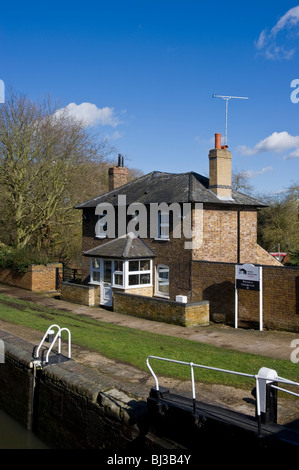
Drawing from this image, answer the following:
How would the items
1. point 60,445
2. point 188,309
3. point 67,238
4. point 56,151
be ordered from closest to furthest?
1. point 60,445
2. point 188,309
3. point 56,151
4. point 67,238

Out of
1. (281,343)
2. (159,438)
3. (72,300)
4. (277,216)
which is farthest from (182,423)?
(277,216)

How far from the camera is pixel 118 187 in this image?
28.2 m

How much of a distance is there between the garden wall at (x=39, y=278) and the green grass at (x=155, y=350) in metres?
9.27

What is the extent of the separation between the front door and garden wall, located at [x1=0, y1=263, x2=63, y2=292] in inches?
269

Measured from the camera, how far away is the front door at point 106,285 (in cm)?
2227

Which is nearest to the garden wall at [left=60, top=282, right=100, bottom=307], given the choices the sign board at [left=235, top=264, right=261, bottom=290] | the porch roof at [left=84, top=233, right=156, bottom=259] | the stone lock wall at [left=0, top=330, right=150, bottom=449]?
the porch roof at [left=84, top=233, right=156, bottom=259]

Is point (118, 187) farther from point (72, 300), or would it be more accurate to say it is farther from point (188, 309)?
point (188, 309)

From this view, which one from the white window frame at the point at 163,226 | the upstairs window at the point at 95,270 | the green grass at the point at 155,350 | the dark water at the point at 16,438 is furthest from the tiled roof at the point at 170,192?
the dark water at the point at 16,438

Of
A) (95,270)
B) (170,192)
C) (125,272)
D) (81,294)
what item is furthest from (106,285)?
(170,192)

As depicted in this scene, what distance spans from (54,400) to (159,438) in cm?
337

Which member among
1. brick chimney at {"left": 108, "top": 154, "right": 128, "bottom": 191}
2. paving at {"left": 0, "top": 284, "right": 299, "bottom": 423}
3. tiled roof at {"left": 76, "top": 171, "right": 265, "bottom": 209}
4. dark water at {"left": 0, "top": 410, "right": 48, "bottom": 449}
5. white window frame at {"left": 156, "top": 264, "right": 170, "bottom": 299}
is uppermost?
brick chimney at {"left": 108, "top": 154, "right": 128, "bottom": 191}

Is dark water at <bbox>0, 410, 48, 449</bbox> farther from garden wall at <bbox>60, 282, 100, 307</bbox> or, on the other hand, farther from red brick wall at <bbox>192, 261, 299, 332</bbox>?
garden wall at <bbox>60, 282, 100, 307</bbox>

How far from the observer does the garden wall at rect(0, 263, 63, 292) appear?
27719mm

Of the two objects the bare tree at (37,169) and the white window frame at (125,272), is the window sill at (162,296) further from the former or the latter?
the bare tree at (37,169)
